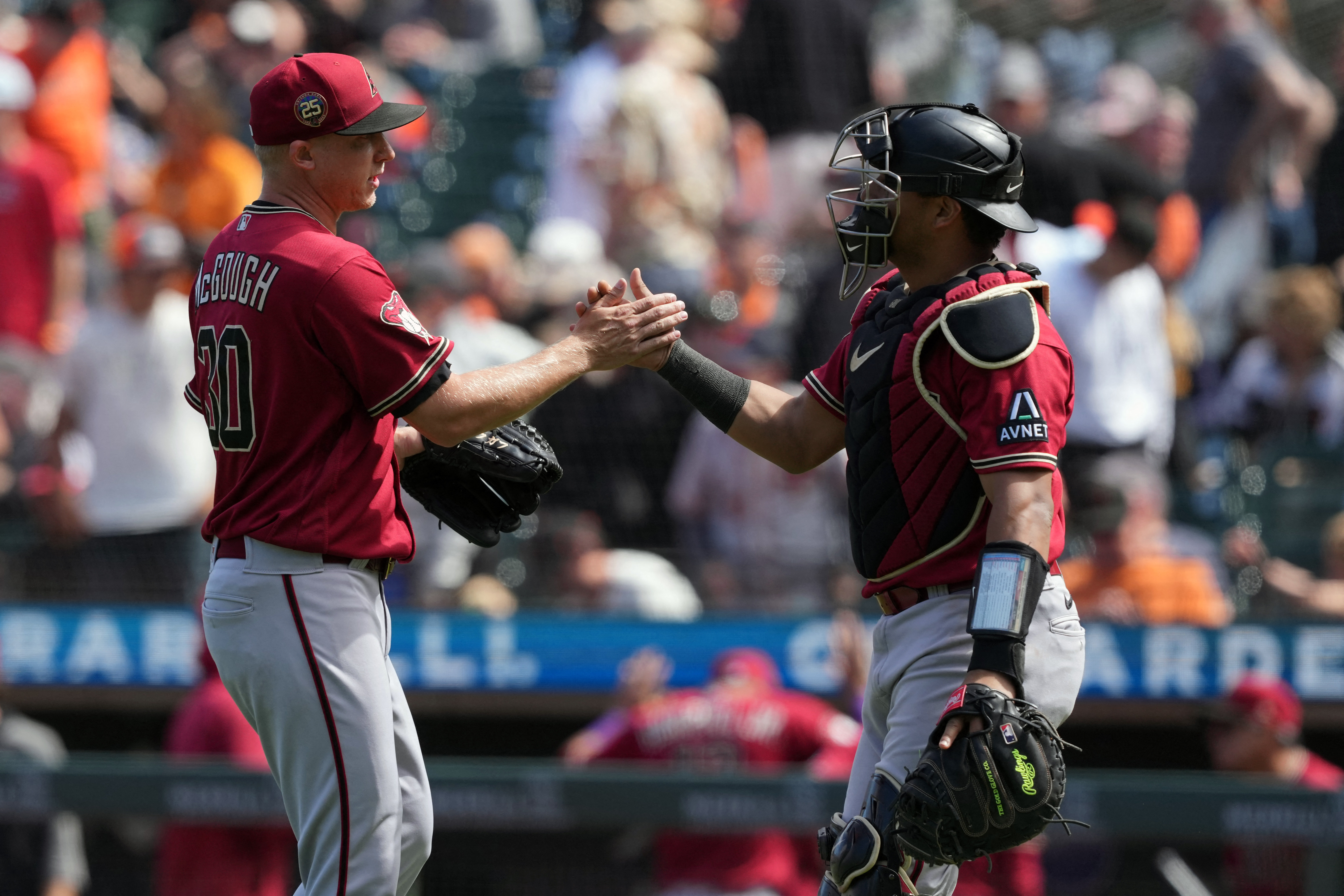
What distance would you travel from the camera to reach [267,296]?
10.0ft

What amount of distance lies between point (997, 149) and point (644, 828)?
3657mm

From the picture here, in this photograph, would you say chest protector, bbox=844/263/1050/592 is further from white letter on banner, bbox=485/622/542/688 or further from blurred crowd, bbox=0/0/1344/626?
white letter on banner, bbox=485/622/542/688

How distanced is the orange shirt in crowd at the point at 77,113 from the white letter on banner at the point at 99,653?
2358mm

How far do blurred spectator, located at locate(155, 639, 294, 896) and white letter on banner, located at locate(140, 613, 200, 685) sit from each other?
845 mm

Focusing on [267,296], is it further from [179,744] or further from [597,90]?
[597,90]

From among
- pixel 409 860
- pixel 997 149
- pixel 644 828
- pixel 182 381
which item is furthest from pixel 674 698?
pixel 997 149

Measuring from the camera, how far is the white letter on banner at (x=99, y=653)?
7242 mm

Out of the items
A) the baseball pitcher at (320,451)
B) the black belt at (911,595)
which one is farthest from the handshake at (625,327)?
the black belt at (911,595)

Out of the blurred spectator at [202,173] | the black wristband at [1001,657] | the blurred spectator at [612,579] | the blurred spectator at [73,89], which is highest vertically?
the blurred spectator at [73,89]

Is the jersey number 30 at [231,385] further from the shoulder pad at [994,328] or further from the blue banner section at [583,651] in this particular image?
the blue banner section at [583,651]

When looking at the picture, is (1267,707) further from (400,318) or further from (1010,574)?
(400,318)

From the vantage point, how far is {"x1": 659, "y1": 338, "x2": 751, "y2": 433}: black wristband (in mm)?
3607

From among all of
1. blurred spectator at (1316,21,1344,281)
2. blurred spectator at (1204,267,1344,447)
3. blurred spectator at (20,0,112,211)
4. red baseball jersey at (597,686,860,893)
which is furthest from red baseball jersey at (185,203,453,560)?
blurred spectator at (20,0,112,211)

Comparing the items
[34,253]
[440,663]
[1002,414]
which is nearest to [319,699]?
[1002,414]
